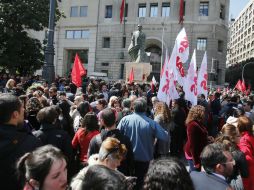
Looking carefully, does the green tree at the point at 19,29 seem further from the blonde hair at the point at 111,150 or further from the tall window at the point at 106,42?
the tall window at the point at 106,42

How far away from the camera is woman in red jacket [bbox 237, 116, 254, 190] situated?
5.00 meters

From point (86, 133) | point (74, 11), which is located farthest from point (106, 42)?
point (86, 133)

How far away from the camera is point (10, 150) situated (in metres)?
3.20

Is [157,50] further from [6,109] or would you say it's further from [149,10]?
[6,109]

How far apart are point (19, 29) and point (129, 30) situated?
2388 centimetres

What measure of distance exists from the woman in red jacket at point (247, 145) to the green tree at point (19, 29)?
20505mm

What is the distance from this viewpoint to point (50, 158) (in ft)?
8.36

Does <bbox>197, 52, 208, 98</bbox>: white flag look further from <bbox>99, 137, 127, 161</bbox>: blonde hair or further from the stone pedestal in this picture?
the stone pedestal

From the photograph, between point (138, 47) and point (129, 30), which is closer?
point (138, 47)

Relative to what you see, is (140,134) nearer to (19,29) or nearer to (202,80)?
(202,80)

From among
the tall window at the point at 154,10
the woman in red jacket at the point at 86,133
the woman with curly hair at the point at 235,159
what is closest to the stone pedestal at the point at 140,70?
the woman in red jacket at the point at 86,133

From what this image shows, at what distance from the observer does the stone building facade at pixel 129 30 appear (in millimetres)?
44750

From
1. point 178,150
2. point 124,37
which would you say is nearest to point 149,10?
point 124,37

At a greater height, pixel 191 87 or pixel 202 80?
pixel 202 80
